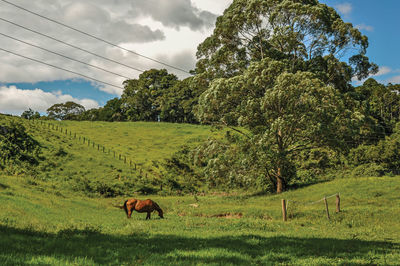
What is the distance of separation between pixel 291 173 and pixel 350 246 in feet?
80.1

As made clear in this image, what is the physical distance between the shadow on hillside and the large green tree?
18681 mm

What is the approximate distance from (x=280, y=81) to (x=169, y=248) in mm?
23787

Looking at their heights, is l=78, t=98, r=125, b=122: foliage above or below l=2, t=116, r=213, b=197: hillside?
above

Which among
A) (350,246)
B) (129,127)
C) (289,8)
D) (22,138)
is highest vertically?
(289,8)

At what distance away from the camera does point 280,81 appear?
29984 mm

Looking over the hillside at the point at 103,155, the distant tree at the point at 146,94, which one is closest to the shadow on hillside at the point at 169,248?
the hillside at the point at 103,155

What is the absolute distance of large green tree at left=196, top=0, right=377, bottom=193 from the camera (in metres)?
30.4

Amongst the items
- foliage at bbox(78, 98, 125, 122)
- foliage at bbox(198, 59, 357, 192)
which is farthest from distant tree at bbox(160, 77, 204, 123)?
foliage at bbox(198, 59, 357, 192)

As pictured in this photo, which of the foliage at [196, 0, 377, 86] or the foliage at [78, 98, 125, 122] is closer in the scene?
the foliage at [196, 0, 377, 86]

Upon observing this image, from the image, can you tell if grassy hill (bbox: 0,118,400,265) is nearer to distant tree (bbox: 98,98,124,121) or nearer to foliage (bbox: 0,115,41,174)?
foliage (bbox: 0,115,41,174)

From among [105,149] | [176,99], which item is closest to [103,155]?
[105,149]

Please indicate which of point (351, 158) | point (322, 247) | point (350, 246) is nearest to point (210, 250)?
point (322, 247)

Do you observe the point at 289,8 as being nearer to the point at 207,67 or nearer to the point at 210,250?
the point at 207,67

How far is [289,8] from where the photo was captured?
3381 centimetres
